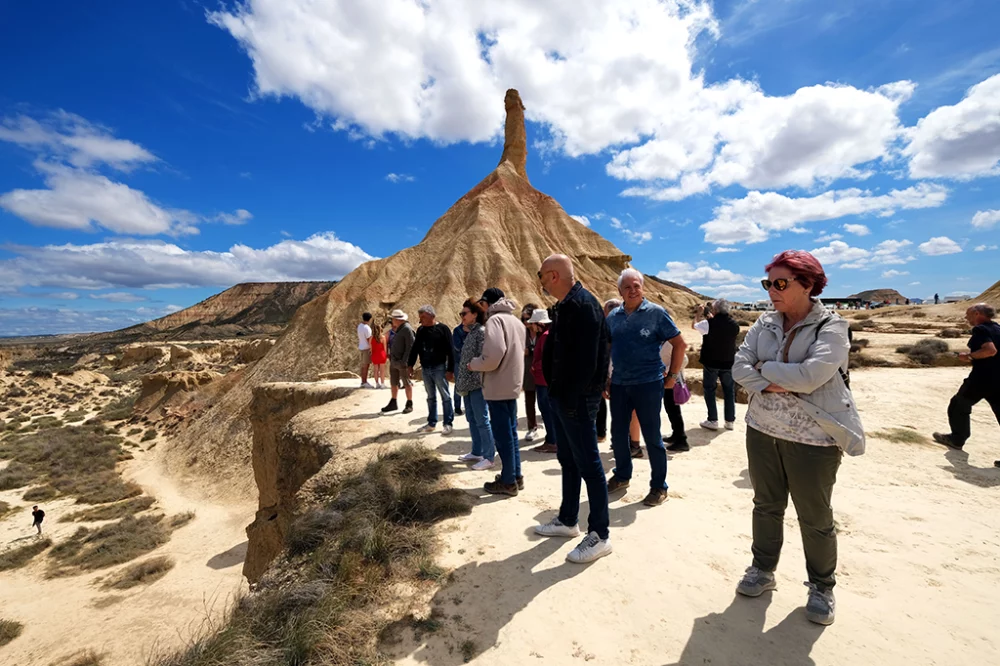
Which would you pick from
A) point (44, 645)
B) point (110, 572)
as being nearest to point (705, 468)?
point (44, 645)

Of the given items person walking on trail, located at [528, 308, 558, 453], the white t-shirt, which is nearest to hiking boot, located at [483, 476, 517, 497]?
person walking on trail, located at [528, 308, 558, 453]

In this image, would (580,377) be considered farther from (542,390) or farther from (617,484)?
(542,390)

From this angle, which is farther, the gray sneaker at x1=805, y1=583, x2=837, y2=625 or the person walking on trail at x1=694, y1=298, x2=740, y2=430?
the person walking on trail at x1=694, y1=298, x2=740, y2=430

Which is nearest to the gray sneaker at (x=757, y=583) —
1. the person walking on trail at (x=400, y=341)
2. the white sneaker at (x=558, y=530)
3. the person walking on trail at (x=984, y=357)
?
the white sneaker at (x=558, y=530)

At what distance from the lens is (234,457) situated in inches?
675

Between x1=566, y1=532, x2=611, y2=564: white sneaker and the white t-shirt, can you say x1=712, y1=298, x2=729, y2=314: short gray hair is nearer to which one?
x1=566, y1=532, x2=611, y2=564: white sneaker

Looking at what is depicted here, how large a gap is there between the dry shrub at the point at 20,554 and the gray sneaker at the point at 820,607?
17523mm

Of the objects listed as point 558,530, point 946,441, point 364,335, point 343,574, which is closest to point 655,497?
point 558,530

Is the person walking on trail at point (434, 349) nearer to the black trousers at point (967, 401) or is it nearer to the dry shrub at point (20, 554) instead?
the black trousers at point (967, 401)

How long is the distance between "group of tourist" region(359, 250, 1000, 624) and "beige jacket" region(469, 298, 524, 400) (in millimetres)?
11

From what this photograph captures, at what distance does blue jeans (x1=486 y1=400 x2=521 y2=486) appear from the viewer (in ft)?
14.2

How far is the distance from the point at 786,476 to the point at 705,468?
3015 mm

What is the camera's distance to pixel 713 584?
2.94m

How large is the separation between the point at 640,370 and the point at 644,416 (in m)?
0.44
